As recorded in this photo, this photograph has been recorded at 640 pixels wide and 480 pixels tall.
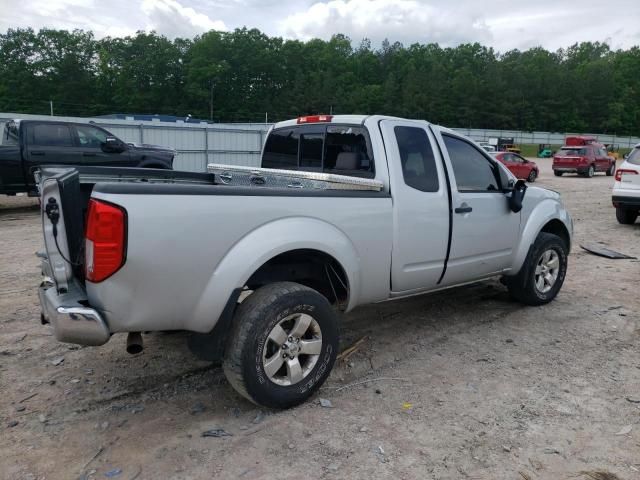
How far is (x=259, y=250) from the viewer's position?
3.02m

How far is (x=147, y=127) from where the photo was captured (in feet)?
53.7

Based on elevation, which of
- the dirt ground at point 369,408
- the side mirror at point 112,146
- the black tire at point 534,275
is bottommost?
the dirt ground at point 369,408

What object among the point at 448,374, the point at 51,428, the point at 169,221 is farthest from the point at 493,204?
the point at 51,428

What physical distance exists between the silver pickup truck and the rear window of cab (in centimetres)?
1

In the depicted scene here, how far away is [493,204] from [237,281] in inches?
106

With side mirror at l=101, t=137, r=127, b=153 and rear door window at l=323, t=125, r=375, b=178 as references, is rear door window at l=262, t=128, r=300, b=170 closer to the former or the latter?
rear door window at l=323, t=125, r=375, b=178

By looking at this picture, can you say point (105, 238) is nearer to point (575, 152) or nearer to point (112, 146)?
point (112, 146)

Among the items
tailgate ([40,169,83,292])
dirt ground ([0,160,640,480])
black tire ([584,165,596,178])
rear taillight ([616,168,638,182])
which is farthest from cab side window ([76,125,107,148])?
black tire ([584,165,596,178])

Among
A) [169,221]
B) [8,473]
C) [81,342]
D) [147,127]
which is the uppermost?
[147,127]

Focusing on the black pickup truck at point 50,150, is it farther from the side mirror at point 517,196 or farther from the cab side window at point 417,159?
the side mirror at point 517,196

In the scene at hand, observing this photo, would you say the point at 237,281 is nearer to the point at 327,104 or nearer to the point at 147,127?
the point at 147,127

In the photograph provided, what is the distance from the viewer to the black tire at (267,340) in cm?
300

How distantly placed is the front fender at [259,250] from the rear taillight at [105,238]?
513 mm

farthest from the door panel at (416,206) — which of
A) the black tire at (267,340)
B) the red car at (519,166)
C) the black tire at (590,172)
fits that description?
the black tire at (590,172)
